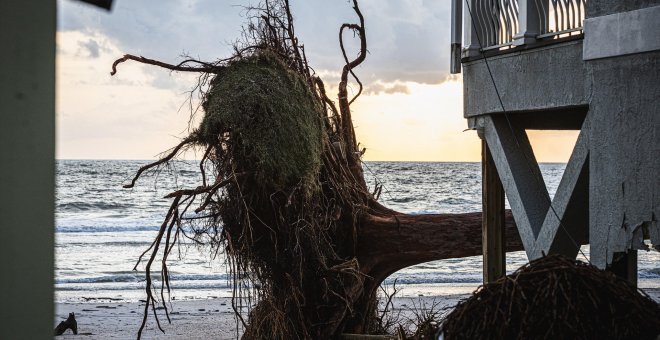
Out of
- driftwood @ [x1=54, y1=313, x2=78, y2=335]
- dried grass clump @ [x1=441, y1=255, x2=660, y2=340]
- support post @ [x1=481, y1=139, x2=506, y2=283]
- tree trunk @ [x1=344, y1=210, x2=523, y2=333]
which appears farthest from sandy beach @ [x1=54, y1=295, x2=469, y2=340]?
dried grass clump @ [x1=441, y1=255, x2=660, y2=340]

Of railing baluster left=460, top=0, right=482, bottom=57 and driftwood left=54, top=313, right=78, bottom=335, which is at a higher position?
railing baluster left=460, top=0, right=482, bottom=57

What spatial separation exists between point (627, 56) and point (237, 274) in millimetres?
6022

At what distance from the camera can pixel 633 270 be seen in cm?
714

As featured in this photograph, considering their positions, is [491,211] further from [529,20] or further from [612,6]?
[612,6]

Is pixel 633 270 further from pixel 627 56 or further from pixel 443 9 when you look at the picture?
pixel 443 9

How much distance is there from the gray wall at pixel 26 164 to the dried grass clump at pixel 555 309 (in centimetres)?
372

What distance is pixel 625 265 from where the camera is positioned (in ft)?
23.3

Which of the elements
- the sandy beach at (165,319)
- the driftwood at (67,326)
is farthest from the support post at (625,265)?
the driftwood at (67,326)

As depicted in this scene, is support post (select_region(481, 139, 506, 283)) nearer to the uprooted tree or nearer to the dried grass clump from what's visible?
the uprooted tree

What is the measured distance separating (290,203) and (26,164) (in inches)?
338

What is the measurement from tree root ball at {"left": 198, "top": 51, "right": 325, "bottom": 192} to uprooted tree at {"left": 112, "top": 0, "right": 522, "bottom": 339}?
0.01 metres

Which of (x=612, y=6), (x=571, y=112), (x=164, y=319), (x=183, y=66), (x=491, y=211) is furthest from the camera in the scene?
(x=164, y=319)

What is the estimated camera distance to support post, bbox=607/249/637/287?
279 inches

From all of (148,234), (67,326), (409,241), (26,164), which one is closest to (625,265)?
(409,241)
